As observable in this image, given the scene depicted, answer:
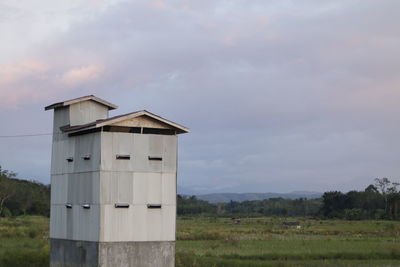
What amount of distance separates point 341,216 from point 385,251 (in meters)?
69.1

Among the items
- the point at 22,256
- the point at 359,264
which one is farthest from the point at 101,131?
the point at 359,264

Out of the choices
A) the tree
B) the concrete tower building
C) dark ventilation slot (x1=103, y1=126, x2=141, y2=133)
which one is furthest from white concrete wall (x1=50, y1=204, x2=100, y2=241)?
the tree

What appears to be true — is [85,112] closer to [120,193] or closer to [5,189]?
[120,193]

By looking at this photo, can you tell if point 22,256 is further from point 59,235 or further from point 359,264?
point 359,264

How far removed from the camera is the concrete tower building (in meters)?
21.1

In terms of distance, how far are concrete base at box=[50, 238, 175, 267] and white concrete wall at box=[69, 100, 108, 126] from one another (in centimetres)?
453

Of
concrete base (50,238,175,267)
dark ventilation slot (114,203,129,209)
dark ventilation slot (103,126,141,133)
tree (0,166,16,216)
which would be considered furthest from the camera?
tree (0,166,16,216)

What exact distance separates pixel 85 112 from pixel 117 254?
5832mm

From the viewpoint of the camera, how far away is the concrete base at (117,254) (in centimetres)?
2097

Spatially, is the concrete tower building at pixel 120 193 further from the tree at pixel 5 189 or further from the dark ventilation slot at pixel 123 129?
the tree at pixel 5 189

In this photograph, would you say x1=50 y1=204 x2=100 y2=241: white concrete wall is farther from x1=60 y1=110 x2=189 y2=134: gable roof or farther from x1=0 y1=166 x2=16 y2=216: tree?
x1=0 y1=166 x2=16 y2=216: tree

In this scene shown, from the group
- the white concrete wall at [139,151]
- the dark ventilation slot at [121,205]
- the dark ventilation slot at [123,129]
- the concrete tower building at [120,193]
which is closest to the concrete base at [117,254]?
the concrete tower building at [120,193]

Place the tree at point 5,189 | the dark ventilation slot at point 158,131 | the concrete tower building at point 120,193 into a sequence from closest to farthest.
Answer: the concrete tower building at point 120,193 < the dark ventilation slot at point 158,131 < the tree at point 5,189

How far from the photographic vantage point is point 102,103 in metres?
24.3
